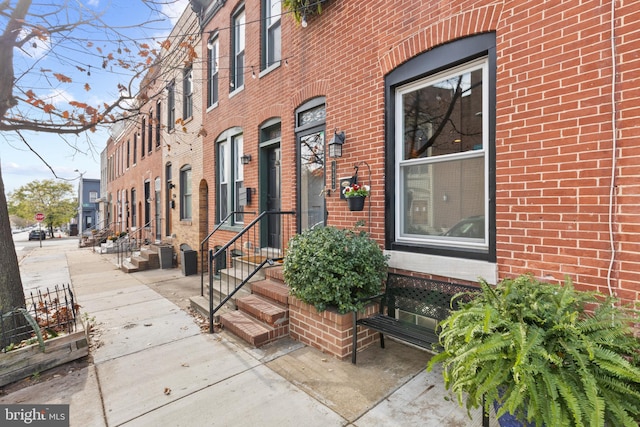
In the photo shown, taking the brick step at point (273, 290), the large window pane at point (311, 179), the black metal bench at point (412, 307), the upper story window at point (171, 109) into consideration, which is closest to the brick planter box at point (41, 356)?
the brick step at point (273, 290)

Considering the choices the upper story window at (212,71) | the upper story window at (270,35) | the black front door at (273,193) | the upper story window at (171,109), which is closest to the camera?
the upper story window at (270,35)

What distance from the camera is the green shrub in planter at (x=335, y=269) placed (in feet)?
11.5

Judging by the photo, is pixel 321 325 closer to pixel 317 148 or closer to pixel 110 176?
pixel 317 148

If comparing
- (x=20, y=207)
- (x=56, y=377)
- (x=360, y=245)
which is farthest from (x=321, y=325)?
(x=20, y=207)

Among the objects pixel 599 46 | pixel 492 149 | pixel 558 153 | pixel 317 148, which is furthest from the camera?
pixel 317 148

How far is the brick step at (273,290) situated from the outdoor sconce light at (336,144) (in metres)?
2.06

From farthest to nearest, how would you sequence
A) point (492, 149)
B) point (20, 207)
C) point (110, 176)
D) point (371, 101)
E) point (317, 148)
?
point (20, 207), point (110, 176), point (317, 148), point (371, 101), point (492, 149)

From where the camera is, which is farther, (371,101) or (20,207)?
(20,207)

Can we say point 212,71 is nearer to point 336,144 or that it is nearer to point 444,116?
point 336,144

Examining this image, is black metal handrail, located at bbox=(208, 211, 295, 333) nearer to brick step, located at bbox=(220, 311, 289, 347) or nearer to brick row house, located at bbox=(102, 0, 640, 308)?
brick step, located at bbox=(220, 311, 289, 347)

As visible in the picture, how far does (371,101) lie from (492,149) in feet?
5.55

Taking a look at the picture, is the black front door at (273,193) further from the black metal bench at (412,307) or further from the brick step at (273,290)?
the black metal bench at (412,307)

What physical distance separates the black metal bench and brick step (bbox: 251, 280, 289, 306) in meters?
1.16

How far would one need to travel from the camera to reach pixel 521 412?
75.6 inches
